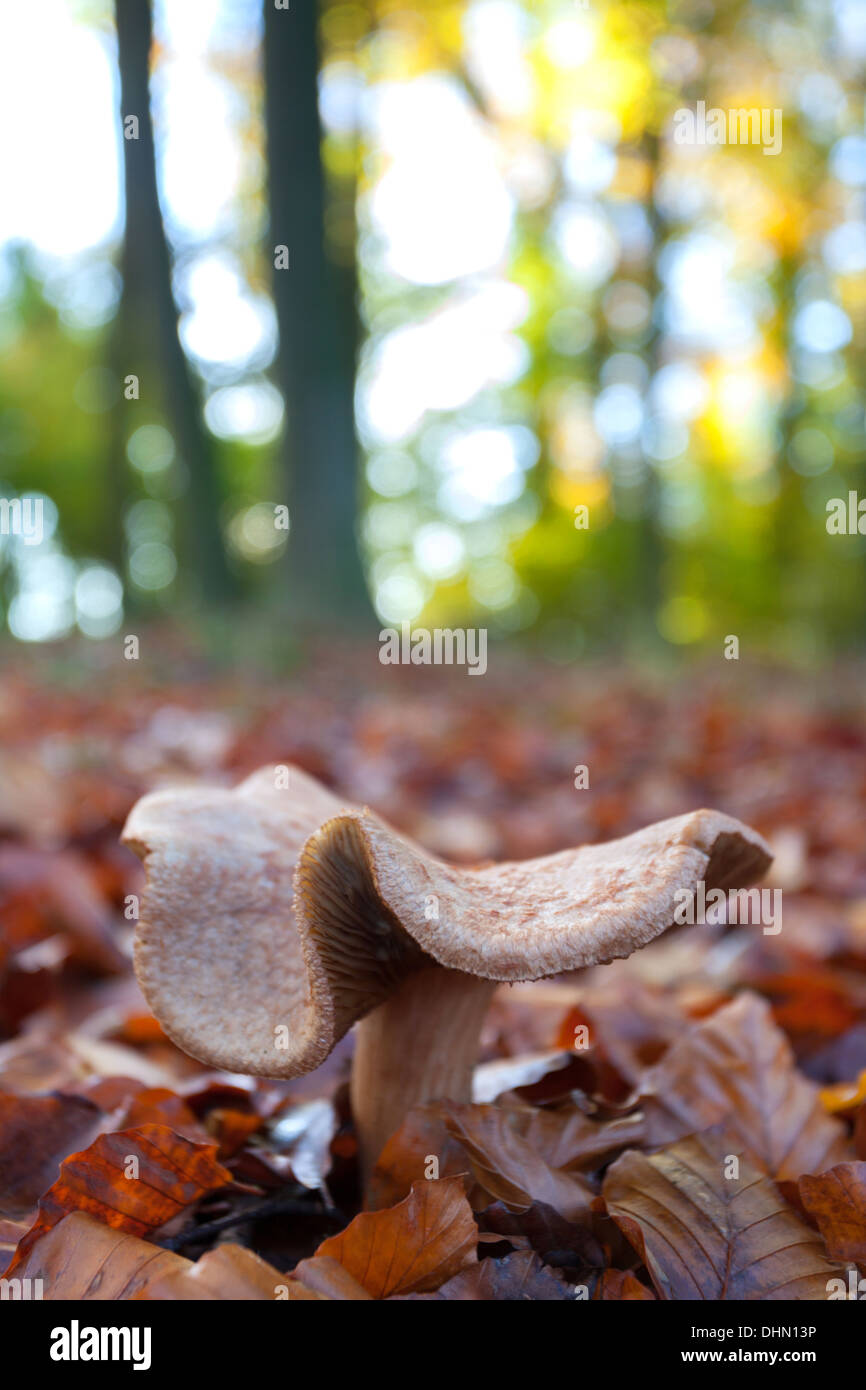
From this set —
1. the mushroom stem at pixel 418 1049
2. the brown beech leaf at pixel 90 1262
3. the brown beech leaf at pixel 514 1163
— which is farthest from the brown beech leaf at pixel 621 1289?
the brown beech leaf at pixel 90 1262

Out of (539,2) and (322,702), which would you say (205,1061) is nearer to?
(322,702)

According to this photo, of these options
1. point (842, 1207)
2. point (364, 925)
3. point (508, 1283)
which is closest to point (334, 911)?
point (364, 925)

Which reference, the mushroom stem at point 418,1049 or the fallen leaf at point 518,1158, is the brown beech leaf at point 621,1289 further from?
the mushroom stem at point 418,1049

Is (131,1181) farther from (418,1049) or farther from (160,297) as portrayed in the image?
(160,297)

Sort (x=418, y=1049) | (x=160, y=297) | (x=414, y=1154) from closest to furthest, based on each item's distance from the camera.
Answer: (x=414, y=1154) < (x=418, y=1049) < (x=160, y=297)

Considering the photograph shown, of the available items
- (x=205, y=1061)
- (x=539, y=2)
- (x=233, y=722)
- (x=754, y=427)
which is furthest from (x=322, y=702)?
(x=754, y=427)

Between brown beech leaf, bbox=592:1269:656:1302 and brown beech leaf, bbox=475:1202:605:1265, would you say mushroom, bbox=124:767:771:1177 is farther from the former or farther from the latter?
brown beech leaf, bbox=592:1269:656:1302
